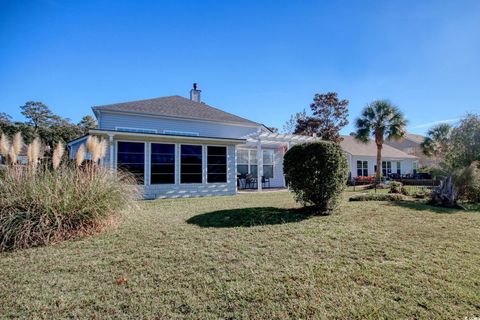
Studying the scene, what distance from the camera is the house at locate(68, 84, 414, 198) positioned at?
11.3 m

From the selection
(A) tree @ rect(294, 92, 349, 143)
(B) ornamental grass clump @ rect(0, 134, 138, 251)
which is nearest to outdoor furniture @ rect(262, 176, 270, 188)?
(B) ornamental grass clump @ rect(0, 134, 138, 251)

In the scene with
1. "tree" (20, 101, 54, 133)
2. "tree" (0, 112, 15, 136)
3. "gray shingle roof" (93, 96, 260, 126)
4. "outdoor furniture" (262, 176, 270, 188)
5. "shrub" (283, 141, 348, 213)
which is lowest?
"outdoor furniture" (262, 176, 270, 188)

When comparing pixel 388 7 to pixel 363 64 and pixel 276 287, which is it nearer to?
Answer: pixel 363 64

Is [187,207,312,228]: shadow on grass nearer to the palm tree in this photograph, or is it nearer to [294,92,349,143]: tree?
the palm tree

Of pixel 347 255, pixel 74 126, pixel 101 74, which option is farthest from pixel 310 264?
pixel 74 126

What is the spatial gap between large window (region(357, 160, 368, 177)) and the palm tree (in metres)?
4.74

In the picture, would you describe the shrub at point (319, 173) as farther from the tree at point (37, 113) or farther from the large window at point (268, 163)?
the tree at point (37, 113)

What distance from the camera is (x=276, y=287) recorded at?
299cm

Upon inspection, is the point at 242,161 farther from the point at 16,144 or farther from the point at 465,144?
the point at 465,144

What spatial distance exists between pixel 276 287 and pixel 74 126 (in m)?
40.5

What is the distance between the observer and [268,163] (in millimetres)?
18422

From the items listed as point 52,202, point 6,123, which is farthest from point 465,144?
point 6,123

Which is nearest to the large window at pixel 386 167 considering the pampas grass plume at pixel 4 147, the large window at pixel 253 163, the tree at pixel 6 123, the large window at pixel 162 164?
the large window at pixel 253 163

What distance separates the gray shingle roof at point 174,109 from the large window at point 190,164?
390 cm
